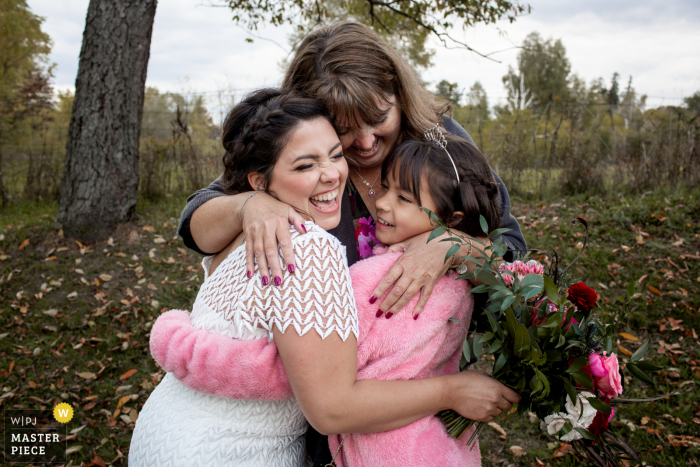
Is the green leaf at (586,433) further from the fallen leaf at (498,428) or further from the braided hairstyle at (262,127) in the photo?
the fallen leaf at (498,428)

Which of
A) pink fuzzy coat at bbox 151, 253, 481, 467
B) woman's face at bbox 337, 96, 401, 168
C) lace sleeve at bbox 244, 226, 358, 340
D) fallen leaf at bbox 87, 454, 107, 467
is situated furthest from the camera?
fallen leaf at bbox 87, 454, 107, 467

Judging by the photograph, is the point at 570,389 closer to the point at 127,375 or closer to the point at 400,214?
the point at 400,214

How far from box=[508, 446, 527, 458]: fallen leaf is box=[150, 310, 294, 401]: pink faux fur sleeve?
268 cm

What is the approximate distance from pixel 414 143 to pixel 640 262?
466 cm

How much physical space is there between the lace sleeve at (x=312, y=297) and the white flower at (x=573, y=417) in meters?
0.79

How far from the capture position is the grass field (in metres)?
3.56

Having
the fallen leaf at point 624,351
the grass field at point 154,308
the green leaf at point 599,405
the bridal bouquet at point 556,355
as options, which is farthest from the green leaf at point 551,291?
the fallen leaf at point 624,351

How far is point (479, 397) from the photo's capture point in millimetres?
1554

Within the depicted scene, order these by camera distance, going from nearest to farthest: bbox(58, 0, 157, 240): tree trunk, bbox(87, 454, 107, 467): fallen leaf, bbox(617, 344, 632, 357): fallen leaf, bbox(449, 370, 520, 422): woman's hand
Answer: bbox(449, 370, 520, 422): woman's hand
bbox(87, 454, 107, 467): fallen leaf
bbox(617, 344, 632, 357): fallen leaf
bbox(58, 0, 157, 240): tree trunk

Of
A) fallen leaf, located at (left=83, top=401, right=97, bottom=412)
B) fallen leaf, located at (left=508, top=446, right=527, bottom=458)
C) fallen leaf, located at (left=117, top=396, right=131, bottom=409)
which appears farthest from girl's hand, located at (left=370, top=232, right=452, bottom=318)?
fallen leaf, located at (left=83, top=401, right=97, bottom=412)

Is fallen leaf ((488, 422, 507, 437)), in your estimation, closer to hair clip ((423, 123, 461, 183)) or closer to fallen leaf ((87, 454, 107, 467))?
hair clip ((423, 123, 461, 183))

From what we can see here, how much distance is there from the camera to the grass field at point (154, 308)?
3561mm

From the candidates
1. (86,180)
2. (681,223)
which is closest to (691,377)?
(681,223)

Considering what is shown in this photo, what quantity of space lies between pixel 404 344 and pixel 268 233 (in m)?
0.62
